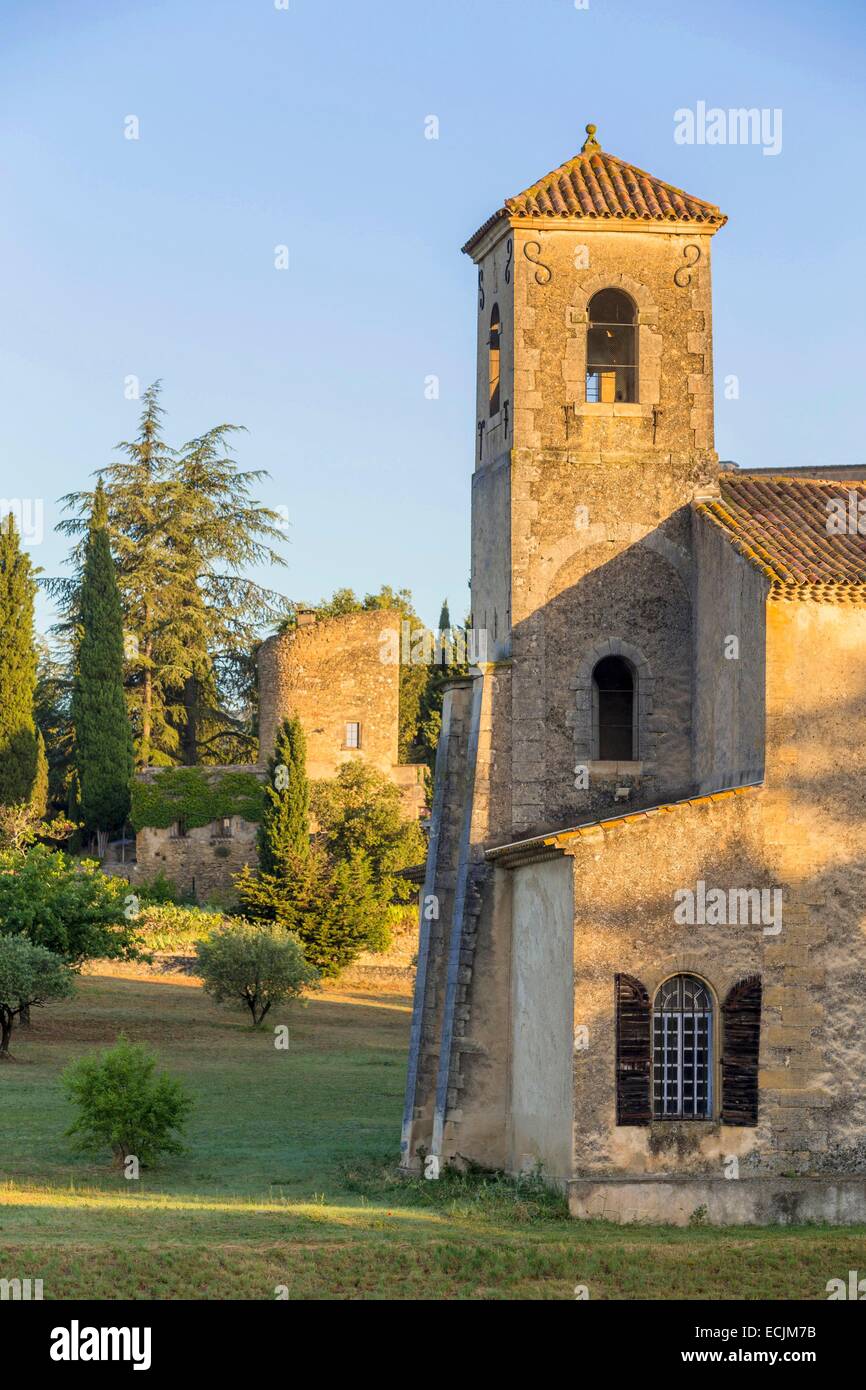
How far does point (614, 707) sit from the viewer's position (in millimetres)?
25000

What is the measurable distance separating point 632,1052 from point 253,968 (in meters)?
21.9

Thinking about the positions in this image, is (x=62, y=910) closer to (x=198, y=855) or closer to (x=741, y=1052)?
(x=198, y=855)

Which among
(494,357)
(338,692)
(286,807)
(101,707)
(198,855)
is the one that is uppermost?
(338,692)

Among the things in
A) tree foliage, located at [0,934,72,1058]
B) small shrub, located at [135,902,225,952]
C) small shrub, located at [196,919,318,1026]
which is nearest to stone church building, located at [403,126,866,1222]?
tree foliage, located at [0,934,72,1058]

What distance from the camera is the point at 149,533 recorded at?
64.9 meters

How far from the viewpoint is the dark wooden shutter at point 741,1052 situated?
20.8 m

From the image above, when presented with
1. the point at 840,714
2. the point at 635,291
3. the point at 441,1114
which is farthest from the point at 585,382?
the point at 441,1114

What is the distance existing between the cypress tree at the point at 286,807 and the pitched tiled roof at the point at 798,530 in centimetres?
2831

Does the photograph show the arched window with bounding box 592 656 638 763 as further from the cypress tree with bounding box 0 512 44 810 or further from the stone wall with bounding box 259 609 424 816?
the cypress tree with bounding box 0 512 44 810

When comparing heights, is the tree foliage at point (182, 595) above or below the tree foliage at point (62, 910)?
above

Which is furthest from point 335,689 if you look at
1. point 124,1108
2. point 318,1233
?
point 318,1233

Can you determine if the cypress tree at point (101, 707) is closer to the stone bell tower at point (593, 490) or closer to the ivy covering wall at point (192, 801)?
the ivy covering wall at point (192, 801)

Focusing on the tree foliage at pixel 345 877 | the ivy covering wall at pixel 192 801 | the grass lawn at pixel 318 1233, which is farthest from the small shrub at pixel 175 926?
the grass lawn at pixel 318 1233
